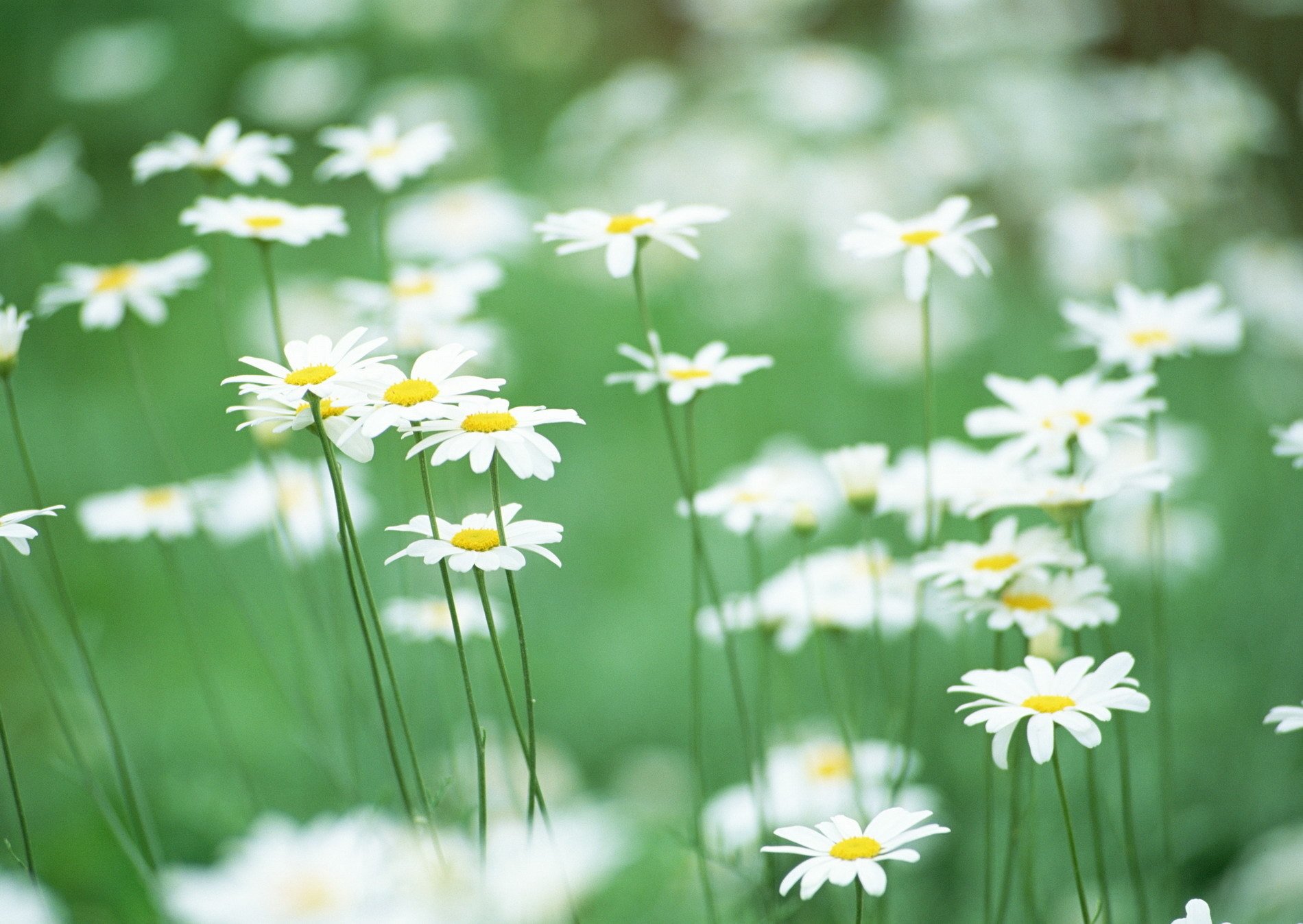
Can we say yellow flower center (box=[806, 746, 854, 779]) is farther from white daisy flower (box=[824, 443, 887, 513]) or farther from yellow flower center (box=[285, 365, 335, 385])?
yellow flower center (box=[285, 365, 335, 385])

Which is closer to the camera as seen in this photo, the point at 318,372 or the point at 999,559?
the point at 318,372

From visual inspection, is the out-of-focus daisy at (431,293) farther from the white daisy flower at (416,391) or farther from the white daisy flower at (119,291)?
the white daisy flower at (416,391)

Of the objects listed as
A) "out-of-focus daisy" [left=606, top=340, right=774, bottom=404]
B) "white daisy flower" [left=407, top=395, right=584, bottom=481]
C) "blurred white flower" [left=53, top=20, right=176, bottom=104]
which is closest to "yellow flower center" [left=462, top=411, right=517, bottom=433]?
"white daisy flower" [left=407, top=395, right=584, bottom=481]

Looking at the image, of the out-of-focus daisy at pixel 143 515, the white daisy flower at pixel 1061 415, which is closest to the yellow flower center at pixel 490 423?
the white daisy flower at pixel 1061 415

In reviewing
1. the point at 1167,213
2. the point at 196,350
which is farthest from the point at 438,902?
the point at 196,350

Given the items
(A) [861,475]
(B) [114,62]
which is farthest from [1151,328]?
(B) [114,62]

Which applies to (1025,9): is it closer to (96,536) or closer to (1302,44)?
(1302,44)

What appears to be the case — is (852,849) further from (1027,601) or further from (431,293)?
(431,293)

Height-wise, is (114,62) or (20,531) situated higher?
(114,62)
